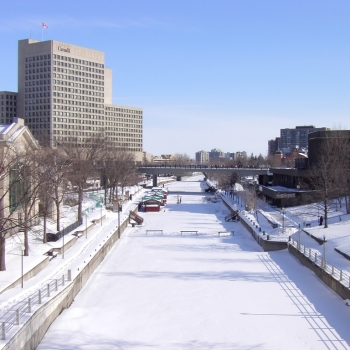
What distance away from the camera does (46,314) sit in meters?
16.6

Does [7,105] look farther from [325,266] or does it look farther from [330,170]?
[325,266]

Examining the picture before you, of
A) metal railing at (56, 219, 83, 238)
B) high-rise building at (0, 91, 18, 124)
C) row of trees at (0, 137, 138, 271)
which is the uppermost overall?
high-rise building at (0, 91, 18, 124)

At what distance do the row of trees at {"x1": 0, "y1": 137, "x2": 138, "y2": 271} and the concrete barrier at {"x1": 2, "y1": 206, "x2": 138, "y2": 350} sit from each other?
3.39m

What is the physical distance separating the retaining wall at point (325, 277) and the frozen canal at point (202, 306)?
30 centimetres

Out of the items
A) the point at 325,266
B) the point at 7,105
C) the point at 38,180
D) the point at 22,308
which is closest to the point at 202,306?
the point at 22,308

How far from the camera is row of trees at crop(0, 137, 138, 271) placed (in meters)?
22.4

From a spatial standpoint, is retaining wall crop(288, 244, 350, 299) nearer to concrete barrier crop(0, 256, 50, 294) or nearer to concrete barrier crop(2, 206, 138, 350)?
concrete barrier crop(2, 206, 138, 350)

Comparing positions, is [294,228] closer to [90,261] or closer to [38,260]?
[90,261]

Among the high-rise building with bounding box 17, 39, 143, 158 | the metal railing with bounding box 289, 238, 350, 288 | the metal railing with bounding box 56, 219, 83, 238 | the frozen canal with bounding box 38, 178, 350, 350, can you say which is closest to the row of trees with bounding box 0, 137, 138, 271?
the metal railing with bounding box 56, 219, 83, 238

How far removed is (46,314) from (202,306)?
642 centimetres

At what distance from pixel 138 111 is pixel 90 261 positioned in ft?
518

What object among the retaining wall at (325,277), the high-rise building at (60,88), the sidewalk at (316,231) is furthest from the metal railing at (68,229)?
the high-rise building at (60,88)

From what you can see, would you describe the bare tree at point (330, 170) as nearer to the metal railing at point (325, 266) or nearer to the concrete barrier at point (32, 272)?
the metal railing at point (325, 266)

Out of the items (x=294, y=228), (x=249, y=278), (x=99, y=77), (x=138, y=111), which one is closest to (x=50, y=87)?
(x=99, y=77)
